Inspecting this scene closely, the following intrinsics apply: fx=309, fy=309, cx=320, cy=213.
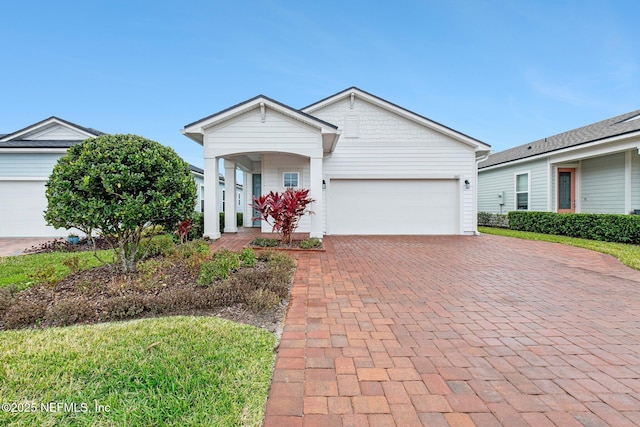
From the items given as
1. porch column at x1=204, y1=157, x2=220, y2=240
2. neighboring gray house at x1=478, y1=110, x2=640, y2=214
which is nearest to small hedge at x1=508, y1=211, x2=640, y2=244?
neighboring gray house at x1=478, y1=110, x2=640, y2=214

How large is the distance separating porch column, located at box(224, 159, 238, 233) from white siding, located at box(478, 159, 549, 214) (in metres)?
13.6

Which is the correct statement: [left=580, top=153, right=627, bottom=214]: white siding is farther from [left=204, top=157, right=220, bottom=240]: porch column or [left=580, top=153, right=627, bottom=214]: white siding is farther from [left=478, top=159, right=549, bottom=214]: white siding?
[left=204, top=157, right=220, bottom=240]: porch column

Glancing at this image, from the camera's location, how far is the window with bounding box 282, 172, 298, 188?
1232 cm

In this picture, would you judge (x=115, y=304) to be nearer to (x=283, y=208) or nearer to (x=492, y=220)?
(x=283, y=208)

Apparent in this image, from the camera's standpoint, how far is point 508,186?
16328 millimetres

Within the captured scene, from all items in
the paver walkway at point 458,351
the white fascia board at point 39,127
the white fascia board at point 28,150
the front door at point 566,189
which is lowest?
the paver walkway at point 458,351

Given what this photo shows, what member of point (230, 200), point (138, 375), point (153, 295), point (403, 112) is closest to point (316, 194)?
point (230, 200)

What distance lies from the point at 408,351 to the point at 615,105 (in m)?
27.6

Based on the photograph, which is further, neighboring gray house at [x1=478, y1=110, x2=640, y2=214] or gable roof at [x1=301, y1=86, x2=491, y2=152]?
gable roof at [x1=301, y1=86, x2=491, y2=152]

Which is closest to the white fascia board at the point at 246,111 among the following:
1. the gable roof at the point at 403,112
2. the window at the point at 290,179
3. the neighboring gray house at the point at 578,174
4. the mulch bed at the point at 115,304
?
the window at the point at 290,179

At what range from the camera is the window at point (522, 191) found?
15.2 m

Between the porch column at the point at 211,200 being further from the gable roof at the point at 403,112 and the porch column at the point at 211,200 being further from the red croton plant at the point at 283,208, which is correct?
the gable roof at the point at 403,112

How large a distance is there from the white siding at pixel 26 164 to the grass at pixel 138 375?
12155 millimetres

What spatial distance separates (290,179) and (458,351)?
10.2 meters
